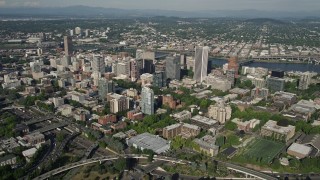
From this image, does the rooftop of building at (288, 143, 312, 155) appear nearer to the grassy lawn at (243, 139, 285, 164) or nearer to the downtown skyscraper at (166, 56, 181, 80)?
the grassy lawn at (243, 139, 285, 164)

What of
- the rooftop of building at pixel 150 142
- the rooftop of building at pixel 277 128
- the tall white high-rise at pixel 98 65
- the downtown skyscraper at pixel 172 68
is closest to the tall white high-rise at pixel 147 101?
the rooftop of building at pixel 150 142

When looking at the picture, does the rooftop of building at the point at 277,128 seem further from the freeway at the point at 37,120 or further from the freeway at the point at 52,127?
the freeway at the point at 37,120

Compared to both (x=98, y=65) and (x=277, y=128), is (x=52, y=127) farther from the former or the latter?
(x=277, y=128)

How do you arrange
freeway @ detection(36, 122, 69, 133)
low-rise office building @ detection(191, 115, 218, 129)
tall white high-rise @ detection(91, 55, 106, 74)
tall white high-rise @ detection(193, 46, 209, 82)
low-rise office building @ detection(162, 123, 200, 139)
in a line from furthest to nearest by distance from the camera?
tall white high-rise @ detection(91, 55, 106, 74), tall white high-rise @ detection(193, 46, 209, 82), low-rise office building @ detection(191, 115, 218, 129), freeway @ detection(36, 122, 69, 133), low-rise office building @ detection(162, 123, 200, 139)

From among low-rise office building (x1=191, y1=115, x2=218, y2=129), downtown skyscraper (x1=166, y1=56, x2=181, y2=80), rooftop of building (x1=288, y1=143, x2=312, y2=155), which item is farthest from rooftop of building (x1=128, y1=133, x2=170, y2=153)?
downtown skyscraper (x1=166, y1=56, x2=181, y2=80)

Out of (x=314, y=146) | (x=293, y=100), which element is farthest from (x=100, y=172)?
(x=293, y=100)

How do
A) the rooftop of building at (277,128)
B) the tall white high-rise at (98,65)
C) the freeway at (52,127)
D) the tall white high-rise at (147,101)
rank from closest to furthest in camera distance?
the rooftop of building at (277,128)
the freeway at (52,127)
the tall white high-rise at (147,101)
the tall white high-rise at (98,65)

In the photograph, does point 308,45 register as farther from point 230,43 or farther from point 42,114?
point 42,114

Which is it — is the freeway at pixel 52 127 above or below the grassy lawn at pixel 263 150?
above
